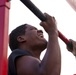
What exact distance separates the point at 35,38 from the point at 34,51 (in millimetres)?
95

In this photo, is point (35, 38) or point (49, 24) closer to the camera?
point (49, 24)

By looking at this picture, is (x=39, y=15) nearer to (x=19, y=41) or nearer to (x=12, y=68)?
(x=12, y=68)

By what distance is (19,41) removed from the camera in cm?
194

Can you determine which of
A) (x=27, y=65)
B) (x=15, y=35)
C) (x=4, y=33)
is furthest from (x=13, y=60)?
(x=4, y=33)

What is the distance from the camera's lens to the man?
57.2 inches

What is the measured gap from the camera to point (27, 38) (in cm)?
191

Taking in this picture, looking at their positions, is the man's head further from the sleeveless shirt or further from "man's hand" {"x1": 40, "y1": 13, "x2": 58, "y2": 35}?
"man's hand" {"x1": 40, "y1": 13, "x2": 58, "y2": 35}

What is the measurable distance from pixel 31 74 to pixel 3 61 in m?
0.48

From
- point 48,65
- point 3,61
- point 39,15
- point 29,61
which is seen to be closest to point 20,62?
point 29,61

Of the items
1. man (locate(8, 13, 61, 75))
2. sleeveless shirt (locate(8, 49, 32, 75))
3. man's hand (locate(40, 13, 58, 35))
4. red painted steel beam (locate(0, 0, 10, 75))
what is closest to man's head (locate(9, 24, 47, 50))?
man (locate(8, 13, 61, 75))

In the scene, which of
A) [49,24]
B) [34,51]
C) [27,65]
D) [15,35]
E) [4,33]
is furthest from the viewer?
[15,35]

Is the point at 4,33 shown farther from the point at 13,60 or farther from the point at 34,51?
the point at 34,51

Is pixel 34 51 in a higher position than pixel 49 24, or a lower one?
lower

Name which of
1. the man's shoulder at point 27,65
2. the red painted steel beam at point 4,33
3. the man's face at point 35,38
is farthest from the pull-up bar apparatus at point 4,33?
the man's face at point 35,38
